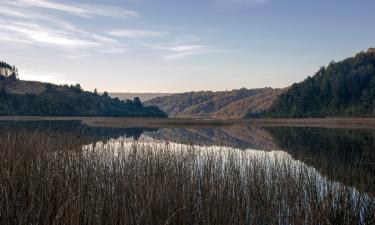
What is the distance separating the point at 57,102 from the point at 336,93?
2777 inches

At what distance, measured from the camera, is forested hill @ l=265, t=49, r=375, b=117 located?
80438 millimetres

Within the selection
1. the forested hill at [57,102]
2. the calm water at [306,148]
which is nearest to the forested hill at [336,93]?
the forested hill at [57,102]

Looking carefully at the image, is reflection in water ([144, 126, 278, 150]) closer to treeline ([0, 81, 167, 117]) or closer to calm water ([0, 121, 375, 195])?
calm water ([0, 121, 375, 195])

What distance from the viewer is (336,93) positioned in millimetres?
87375

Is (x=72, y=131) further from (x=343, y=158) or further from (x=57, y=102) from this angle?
(x=57, y=102)

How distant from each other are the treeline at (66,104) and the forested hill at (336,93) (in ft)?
143

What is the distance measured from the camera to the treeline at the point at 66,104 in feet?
318

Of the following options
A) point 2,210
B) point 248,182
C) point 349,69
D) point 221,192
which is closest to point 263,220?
point 221,192

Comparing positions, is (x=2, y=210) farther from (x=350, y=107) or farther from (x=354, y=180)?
(x=350, y=107)

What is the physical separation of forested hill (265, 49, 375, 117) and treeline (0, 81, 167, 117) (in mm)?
43465

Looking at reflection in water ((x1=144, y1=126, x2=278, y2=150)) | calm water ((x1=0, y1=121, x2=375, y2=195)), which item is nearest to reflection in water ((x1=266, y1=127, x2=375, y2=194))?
calm water ((x1=0, y1=121, x2=375, y2=195))

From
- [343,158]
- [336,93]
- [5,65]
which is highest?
[5,65]

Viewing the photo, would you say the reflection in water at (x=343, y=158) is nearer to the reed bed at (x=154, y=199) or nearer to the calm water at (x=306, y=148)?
the calm water at (x=306, y=148)

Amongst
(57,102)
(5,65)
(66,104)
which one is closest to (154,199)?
(57,102)
